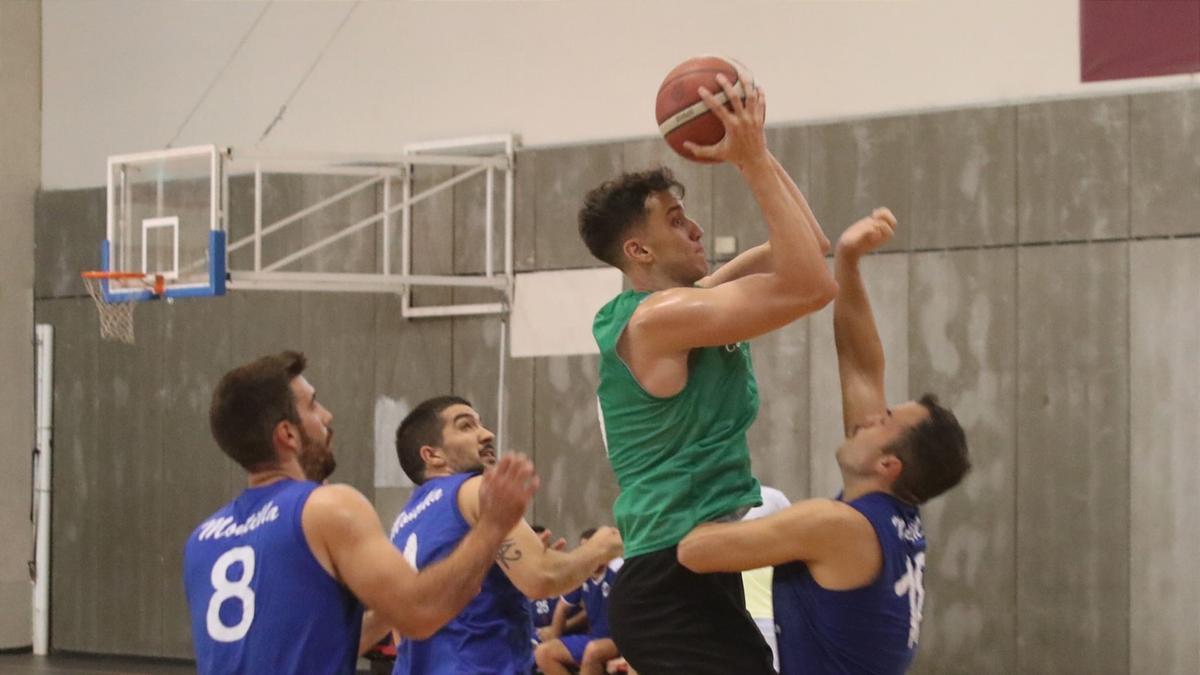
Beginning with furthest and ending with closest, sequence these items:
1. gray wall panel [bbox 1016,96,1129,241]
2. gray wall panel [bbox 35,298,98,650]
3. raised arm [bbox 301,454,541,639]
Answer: gray wall panel [bbox 35,298,98,650] < gray wall panel [bbox 1016,96,1129,241] < raised arm [bbox 301,454,541,639]

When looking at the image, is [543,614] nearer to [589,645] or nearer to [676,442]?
[589,645]

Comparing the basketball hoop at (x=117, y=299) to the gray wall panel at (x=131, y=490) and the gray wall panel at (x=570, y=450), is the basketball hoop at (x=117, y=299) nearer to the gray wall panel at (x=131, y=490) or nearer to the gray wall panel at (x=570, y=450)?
the gray wall panel at (x=131, y=490)

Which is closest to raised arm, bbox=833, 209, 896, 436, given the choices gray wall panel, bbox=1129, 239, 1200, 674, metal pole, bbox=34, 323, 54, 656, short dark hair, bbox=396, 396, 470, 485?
short dark hair, bbox=396, 396, 470, 485

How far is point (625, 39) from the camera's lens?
39.5ft

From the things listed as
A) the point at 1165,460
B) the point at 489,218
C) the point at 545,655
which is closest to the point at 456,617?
the point at 545,655

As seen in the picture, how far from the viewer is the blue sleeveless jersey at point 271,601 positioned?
3.78 m

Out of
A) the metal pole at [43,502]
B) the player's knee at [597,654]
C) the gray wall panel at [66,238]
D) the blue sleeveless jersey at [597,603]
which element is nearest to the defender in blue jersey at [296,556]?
the player's knee at [597,654]

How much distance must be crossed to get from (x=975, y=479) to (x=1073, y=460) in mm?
642

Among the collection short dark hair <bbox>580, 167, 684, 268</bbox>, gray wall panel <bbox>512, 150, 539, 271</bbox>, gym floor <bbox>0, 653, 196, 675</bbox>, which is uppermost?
gray wall panel <bbox>512, 150, 539, 271</bbox>

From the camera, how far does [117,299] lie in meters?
12.1

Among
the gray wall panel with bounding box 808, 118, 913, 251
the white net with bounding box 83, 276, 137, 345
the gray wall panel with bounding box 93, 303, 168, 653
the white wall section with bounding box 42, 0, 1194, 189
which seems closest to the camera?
the white wall section with bounding box 42, 0, 1194, 189

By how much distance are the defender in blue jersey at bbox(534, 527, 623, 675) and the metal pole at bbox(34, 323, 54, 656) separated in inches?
257

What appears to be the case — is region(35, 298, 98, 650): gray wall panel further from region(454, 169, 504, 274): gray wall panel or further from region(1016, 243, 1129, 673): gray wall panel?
region(1016, 243, 1129, 673): gray wall panel

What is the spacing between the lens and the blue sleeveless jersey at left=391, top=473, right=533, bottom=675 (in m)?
5.26
